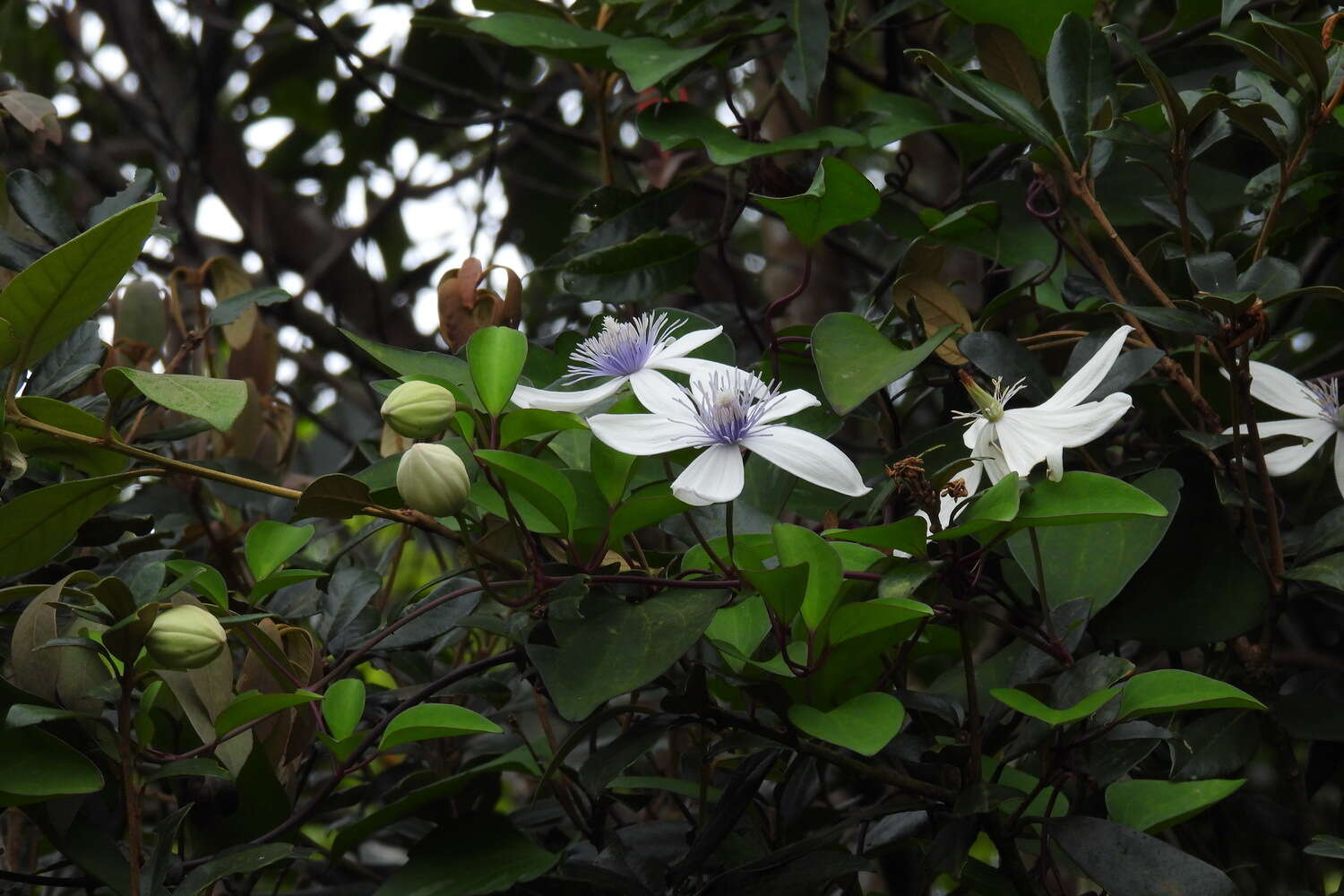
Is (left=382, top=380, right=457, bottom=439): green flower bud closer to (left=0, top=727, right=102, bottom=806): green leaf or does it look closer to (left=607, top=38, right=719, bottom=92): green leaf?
(left=0, top=727, right=102, bottom=806): green leaf

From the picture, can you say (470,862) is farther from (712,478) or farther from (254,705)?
(712,478)

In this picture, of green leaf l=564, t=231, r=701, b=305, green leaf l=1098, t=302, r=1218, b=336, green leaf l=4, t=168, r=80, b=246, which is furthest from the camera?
green leaf l=564, t=231, r=701, b=305

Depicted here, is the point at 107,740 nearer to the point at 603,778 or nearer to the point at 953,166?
the point at 603,778

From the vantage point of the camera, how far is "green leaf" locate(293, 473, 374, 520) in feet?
1.97

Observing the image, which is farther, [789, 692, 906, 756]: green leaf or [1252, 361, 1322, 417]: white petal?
[1252, 361, 1322, 417]: white petal

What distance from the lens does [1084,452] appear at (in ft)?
2.45

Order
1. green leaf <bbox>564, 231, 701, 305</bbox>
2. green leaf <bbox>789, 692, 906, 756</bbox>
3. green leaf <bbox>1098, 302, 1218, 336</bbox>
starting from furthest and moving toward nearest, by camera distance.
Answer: green leaf <bbox>564, 231, 701, 305</bbox> < green leaf <bbox>1098, 302, 1218, 336</bbox> < green leaf <bbox>789, 692, 906, 756</bbox>

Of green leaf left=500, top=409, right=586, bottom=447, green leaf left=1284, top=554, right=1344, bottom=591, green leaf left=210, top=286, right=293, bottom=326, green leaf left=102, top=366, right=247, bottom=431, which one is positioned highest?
green leaf left=210, top=286, right=293, bottom=326

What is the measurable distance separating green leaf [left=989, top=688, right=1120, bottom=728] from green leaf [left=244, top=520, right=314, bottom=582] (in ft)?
1.34

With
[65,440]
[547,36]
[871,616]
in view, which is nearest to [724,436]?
[871,616]

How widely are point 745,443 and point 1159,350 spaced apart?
23 centimetres

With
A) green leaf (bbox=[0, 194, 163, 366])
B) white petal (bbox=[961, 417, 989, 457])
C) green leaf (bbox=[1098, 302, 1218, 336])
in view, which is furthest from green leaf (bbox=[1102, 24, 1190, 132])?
green leaf (bbox=[0, 194, 163, 366])

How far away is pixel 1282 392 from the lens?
75 centimetres

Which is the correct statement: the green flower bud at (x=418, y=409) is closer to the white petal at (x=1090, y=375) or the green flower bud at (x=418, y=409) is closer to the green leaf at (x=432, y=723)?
the green leaf at (x=432, y=723)
